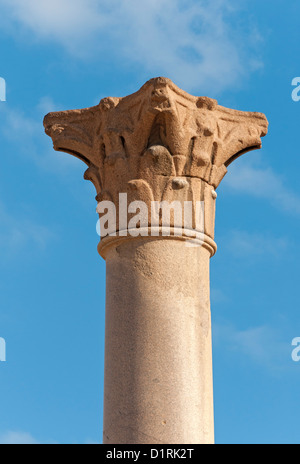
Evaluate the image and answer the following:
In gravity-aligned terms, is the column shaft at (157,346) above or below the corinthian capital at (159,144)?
below

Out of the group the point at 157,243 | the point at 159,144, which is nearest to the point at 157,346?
the point at 157,243

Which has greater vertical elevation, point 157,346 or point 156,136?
point 156,136

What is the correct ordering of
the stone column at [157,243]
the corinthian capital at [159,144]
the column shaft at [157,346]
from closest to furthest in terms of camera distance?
the column shaft at [157,346] → the stone column at [157,243] → the corinthian capital at [159,144]

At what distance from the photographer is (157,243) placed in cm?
1090

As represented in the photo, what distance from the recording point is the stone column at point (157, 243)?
10141mm

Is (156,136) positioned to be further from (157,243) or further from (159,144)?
(157,243)

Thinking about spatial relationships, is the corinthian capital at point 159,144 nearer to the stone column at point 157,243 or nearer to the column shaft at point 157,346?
the stone column at point 157,243

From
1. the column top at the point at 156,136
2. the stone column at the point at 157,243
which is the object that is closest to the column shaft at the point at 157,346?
the stone column at the point at 157,243

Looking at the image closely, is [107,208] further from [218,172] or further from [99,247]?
[218,172]

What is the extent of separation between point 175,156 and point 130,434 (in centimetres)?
396

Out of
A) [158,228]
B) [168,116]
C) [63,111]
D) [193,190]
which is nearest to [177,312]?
[158,228]

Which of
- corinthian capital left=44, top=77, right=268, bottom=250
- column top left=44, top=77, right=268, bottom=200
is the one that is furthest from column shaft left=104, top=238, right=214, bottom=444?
column top left=44, top=77, right=268, bottom=200

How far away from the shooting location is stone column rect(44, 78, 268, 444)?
33.3ft
